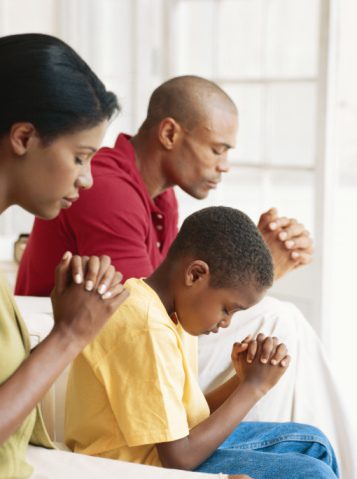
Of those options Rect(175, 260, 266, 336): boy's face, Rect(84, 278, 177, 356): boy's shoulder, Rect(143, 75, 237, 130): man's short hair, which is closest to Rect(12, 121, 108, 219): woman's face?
Rect(84, 278, 177, 356): boy's shoulder

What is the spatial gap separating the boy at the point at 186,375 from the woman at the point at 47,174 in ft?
0.55

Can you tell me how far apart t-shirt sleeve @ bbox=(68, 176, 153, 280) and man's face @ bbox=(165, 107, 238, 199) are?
20 centimetres

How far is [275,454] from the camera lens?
161 cm

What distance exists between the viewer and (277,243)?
225 centimetres

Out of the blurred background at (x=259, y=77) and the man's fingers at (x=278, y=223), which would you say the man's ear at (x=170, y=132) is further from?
the blurred background at (x=259, y=77)

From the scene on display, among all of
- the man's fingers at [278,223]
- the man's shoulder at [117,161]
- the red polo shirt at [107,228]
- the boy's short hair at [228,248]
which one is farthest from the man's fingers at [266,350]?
the man's shoulder at [117,161]

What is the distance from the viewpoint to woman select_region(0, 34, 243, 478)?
50.5 inches

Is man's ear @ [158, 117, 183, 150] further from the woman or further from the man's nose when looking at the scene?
the woman

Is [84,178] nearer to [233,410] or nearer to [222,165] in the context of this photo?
[233,410]

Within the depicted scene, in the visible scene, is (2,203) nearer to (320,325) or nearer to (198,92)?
(198,92)

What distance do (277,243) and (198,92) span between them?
456 millimetres

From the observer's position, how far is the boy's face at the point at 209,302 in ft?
5.32

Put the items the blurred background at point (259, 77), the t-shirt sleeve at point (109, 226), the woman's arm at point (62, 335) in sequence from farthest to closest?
the blurred background at point (259, 77)
the t-shirt sleeve at point (109, 226)
the woman's arm at point (62, 335)

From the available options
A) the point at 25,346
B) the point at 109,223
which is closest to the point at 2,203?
the point at 25,346
